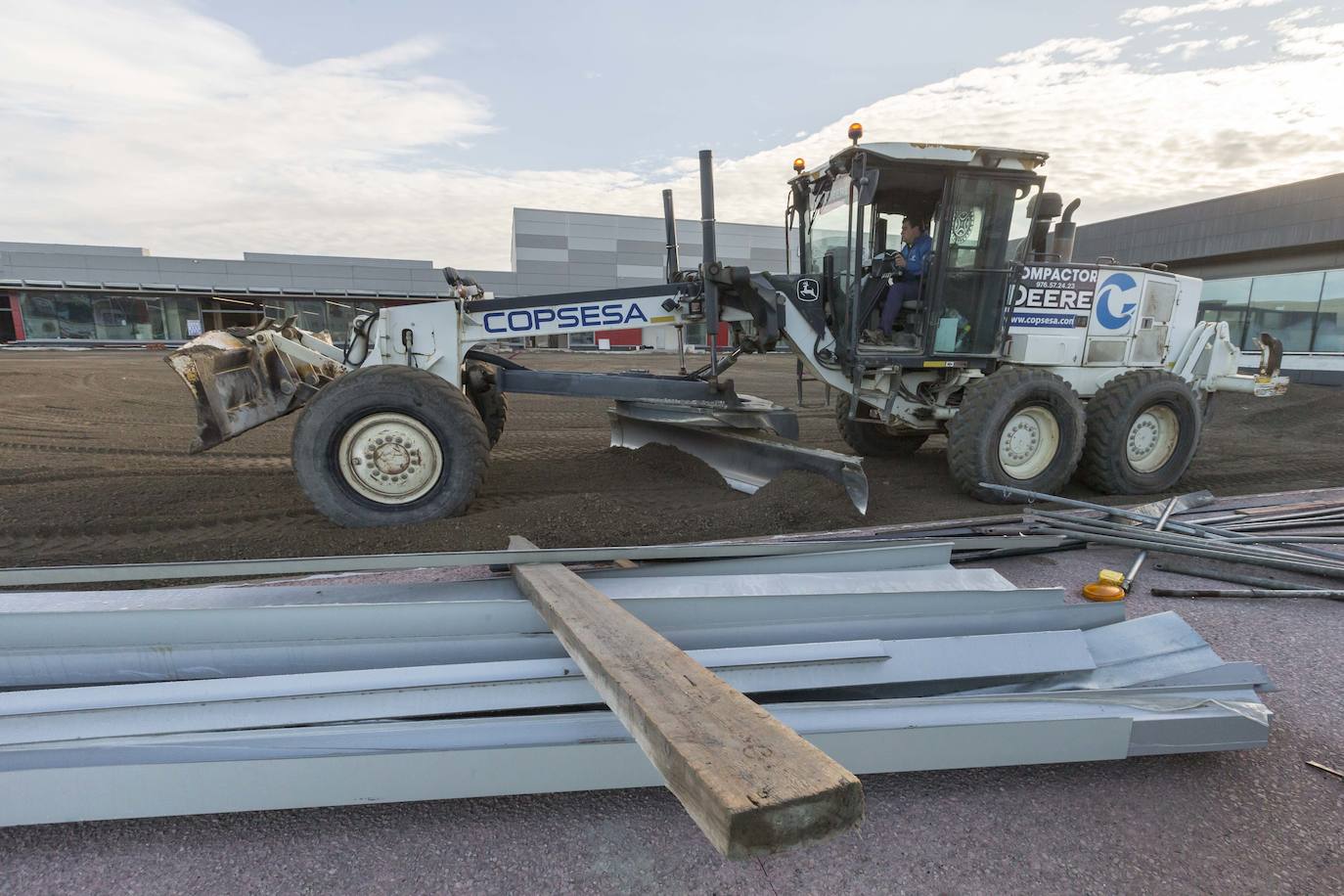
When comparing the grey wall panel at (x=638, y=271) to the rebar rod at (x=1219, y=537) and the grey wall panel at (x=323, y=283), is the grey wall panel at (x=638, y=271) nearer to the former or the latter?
the grey wall panel at (x=323, y=283)

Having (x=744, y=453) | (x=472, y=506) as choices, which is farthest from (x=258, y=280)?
(x=744, y=453)

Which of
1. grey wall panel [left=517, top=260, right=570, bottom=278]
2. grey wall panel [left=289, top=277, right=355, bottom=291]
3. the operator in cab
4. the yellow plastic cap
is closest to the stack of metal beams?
the yellow plastic cap

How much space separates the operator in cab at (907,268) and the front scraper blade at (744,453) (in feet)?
4.43

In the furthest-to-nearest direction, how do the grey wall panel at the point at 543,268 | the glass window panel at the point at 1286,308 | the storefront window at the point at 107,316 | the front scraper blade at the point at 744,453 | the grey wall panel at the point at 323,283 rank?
the grey wall panel at the point at 543,268 < the grey wall panel at the point at 323,283 < the storefront window at the point at 107,316 < the glass window panel at the point at 1286,308 < the front scraper blade at the point at 744,453

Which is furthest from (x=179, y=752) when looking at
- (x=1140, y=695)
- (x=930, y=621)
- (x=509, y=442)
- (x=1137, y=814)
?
(x=509, y=442)

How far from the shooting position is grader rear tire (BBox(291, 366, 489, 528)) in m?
4.79

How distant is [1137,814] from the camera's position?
2.13 m

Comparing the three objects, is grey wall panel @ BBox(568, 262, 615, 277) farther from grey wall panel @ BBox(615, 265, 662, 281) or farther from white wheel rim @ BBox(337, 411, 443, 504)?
white wheel rim @ BBox(337, 411, 443, 504)

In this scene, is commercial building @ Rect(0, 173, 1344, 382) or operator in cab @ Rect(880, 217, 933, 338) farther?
commercial building @ Rect(0, 173, 1344, 382)

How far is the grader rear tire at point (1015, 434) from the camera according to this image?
5.64 m

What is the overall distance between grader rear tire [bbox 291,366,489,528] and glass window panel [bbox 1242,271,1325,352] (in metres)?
19.5

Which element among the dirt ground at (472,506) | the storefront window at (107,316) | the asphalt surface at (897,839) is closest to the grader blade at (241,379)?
the dirt ground at (472,506)

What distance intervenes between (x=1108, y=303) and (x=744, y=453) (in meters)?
3.73

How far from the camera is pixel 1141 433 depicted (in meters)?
6.53
